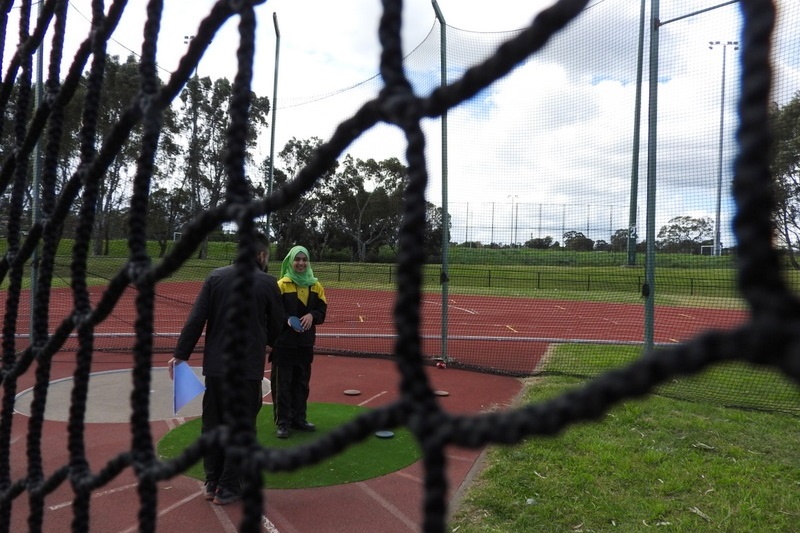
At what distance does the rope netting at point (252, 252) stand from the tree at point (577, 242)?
609 cm

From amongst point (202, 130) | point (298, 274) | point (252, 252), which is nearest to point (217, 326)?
point (298, 274)

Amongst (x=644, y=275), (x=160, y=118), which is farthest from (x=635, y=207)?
(x=160, y=118)

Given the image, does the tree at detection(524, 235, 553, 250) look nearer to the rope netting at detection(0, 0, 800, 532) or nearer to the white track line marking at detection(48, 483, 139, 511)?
the white track line marking at detection(48, 483, 139, 511)

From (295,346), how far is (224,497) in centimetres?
137

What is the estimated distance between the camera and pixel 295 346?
455 cm

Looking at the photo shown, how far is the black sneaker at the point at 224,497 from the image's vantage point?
3402 mm

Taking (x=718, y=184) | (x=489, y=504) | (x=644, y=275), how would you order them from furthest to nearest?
(x=644, y=275)
(x=718, y=184)
(x=489, y=504)

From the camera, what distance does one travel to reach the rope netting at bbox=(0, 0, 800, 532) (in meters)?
0.45

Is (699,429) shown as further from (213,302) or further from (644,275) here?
(213,302)

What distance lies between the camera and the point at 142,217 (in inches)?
44.9

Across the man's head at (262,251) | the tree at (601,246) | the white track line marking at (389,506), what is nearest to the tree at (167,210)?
the tree at (601,246)

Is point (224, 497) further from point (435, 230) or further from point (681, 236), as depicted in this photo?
point (435, 230)

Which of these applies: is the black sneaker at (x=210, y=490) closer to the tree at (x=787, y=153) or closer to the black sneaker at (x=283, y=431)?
the black sneaker at (x=283, y=431)

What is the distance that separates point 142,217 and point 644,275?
5562 mm
